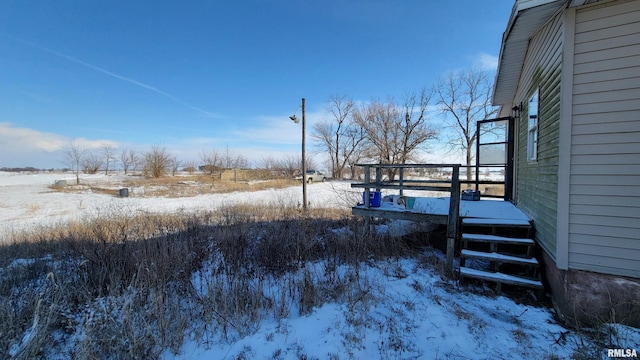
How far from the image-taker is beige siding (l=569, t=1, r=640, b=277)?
2.46 metres

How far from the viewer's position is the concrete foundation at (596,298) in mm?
2461

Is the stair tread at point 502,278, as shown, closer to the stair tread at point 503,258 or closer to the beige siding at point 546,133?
the stair tread at point 503,258

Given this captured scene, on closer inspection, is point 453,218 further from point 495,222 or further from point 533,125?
point 533,125

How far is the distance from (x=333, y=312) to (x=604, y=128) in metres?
3.42

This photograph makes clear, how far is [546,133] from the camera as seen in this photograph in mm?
3311

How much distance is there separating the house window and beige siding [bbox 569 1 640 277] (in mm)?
1313

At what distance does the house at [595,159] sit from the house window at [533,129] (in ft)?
3.42

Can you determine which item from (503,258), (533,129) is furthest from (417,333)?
(533,129)

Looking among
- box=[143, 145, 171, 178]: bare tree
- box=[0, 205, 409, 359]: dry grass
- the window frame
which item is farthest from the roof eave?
box=[143, 145, 171, 178]: bare tree

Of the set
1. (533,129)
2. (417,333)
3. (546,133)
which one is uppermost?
(533,129)

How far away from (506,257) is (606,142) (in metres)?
1.73

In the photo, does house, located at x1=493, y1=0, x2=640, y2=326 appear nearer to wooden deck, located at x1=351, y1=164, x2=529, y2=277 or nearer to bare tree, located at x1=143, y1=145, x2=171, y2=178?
wooden deck, located at x1=351, y1=164, x2=529, y2=277

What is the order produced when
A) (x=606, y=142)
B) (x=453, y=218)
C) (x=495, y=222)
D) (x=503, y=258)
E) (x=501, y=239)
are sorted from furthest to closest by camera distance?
(x=453, y=218) < (x=495, y=222) < (x=501, y=239) < (x=503, y=258) < (x=606, y=142)

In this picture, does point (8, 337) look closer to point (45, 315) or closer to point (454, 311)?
point (45, 315)
